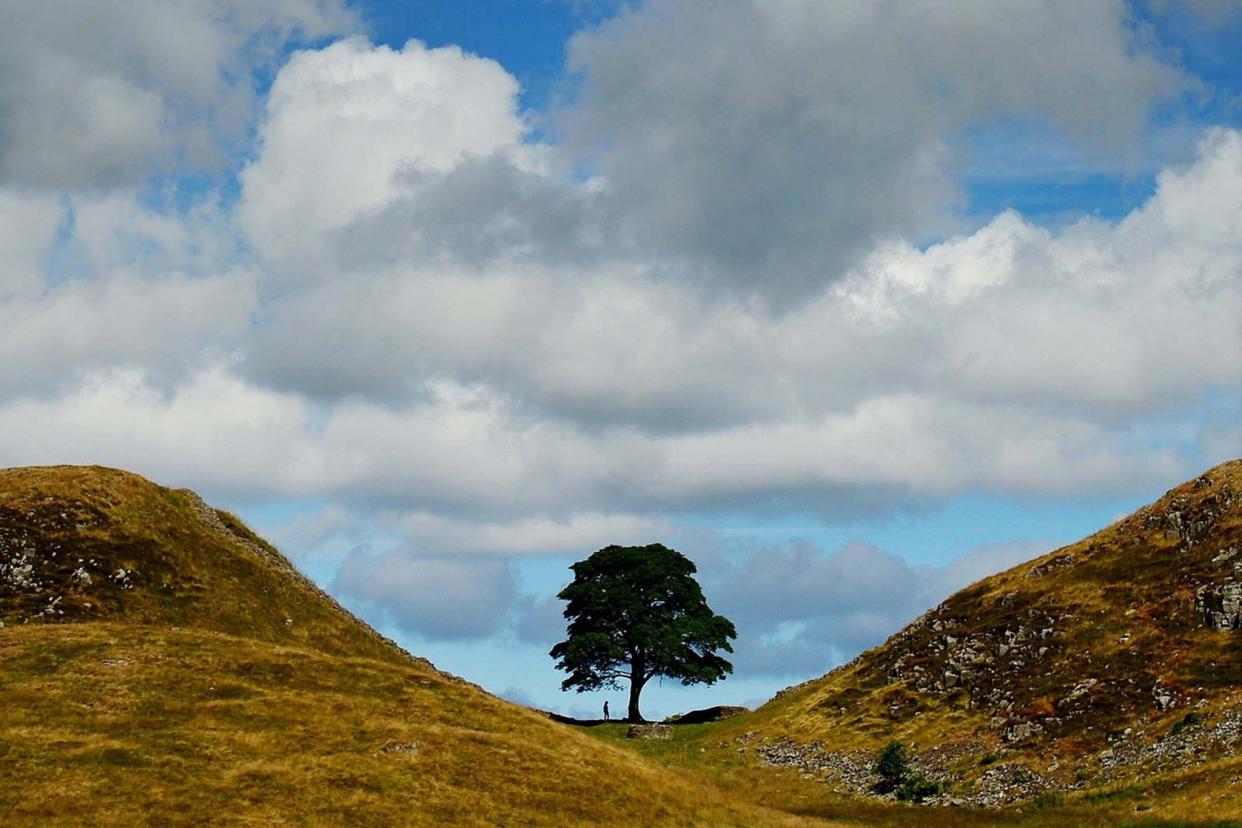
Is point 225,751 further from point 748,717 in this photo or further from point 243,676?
point 748,717

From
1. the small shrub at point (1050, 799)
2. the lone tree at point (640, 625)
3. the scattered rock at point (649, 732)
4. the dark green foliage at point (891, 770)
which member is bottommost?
the small shrub at point (1050, 799)

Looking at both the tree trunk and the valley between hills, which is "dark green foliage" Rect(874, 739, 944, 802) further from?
the tree trunk

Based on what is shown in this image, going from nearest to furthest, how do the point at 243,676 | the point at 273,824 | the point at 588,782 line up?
the point at 273,824 < the point at 588,782 < the point at 243,676

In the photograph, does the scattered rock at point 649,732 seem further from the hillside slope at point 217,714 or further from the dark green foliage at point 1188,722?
the dark green foliage at point 1188,722

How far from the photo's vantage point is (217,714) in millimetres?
52344

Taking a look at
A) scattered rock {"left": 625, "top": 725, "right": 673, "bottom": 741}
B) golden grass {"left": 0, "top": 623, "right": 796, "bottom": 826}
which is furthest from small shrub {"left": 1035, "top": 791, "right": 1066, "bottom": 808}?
scattered rock {"left": 625, "top": 725, "right": 673, "bottom": 741}

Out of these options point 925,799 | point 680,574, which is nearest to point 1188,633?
point 925,799

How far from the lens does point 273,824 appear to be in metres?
41.2

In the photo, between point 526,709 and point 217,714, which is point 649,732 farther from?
point 217,714

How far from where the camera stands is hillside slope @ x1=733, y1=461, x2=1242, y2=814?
62125mm

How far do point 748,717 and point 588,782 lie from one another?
156 ft

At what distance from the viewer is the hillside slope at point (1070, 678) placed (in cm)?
6212

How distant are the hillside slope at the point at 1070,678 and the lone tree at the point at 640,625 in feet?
43.5

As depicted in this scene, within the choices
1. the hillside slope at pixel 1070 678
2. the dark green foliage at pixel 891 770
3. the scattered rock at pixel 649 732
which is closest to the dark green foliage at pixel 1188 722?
the hillside slope at pixel 1070 678
